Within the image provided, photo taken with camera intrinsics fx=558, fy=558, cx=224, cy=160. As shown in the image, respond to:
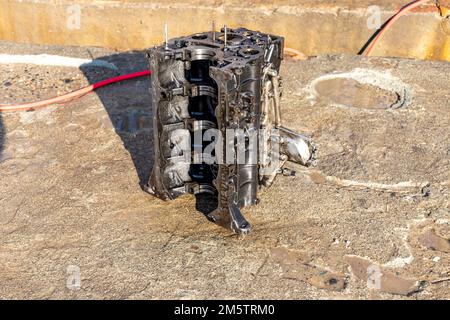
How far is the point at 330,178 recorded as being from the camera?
3994mm

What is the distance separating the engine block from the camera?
3.20 meters

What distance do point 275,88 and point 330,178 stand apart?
2.98 ft

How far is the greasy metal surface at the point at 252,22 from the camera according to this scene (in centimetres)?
622

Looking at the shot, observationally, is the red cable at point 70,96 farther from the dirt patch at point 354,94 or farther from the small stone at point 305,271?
the small stone at point 305,271

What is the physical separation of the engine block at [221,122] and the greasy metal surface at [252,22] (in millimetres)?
2779

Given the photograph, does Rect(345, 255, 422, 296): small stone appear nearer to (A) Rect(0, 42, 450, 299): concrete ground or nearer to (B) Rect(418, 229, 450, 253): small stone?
(A) Rect(0, 42, 450, 299): concrete ground

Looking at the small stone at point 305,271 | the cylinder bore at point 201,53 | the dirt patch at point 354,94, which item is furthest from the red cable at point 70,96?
the small stone at point 305,271

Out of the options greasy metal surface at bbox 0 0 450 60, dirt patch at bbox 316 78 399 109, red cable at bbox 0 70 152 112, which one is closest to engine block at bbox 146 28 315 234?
dirt patch at bbox 316 78 399 109

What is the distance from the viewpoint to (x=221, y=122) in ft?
10.6

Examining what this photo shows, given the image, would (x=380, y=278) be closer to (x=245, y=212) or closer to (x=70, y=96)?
(x=245, y=212)

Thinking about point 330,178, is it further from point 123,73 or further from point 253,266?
point 123,73

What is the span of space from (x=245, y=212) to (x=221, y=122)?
708mm

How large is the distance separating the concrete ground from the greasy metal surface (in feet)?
3.73

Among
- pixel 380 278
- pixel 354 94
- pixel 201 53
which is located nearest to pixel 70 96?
pixel 201 53
